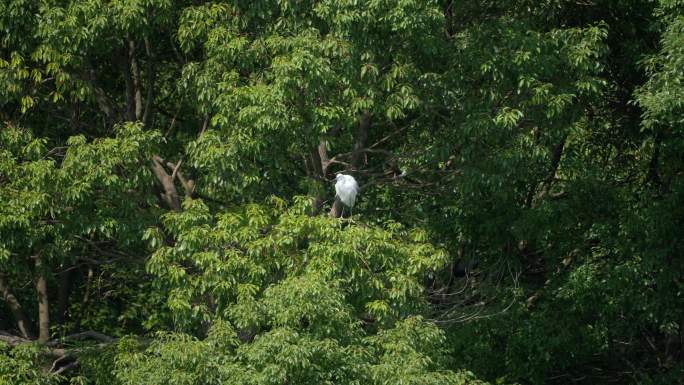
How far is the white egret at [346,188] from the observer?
11859mm

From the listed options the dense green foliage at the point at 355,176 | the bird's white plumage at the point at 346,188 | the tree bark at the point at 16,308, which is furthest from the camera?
the tree bark at the point at 16,308

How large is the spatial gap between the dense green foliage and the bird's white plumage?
0.28 meters

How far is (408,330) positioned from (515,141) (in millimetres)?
2573

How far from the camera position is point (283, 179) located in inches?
523

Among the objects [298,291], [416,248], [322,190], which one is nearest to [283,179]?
[322,190]

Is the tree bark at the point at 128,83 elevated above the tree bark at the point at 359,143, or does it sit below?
above

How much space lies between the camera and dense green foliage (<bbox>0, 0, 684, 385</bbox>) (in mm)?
10977

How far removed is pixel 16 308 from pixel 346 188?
5081 mm

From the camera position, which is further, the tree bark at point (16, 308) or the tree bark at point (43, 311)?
the tree bark at point (16, 308)

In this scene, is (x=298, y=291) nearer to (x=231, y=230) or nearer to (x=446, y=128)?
(x=231, y=230)

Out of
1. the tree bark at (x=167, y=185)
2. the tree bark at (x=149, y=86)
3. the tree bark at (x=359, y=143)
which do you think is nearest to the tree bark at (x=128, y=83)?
the tree bark at (x=149, y=86)

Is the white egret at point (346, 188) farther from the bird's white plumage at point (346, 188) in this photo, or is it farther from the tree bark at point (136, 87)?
the tree bark at point (136, 87)

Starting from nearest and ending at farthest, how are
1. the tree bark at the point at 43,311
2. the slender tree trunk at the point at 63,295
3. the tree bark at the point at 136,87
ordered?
the tree bark at the point at 136,87, the tree bark at the point at 43,311, the slender tree trunk at the point at 63,295

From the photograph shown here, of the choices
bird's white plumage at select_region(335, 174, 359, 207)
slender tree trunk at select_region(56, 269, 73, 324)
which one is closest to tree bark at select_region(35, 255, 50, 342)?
slender tree trunk at select_region(56, 269, 73, 324)
